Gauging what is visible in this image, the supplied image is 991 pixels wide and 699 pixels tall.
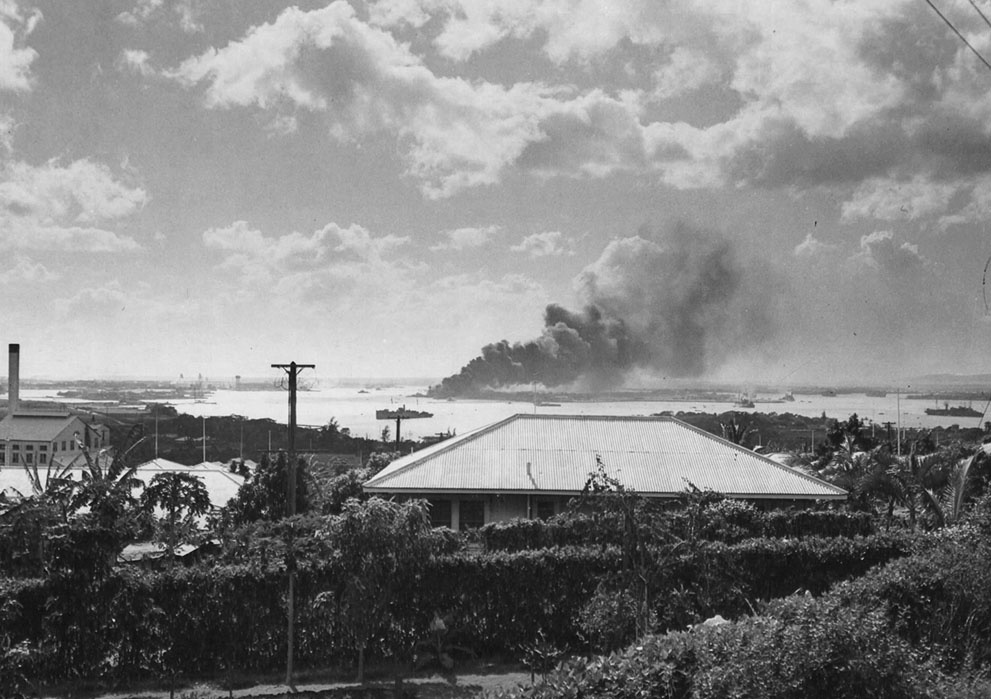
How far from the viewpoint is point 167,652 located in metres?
15.6

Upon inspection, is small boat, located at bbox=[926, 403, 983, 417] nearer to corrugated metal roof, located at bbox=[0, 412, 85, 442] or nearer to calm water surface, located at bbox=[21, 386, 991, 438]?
calm water surface, located at bbox=[21, 386, 991, 438]

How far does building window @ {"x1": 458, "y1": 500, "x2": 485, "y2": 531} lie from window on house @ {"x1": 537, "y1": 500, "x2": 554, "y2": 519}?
1.76 meters

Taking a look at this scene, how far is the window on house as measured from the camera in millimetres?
27416

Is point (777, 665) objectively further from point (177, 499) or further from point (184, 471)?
point (184, 471)

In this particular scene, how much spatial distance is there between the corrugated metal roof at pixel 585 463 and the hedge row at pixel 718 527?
1.97m

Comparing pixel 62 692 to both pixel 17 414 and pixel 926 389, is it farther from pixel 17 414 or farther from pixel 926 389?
pixel 926 389

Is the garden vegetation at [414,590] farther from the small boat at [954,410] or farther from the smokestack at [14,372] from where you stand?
the small boat at [954,410]

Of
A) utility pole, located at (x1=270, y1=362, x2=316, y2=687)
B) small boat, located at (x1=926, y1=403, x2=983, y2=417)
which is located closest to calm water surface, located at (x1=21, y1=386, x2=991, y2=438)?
small boat, located at (x1=926, y1=403, x2=983, y2=417)

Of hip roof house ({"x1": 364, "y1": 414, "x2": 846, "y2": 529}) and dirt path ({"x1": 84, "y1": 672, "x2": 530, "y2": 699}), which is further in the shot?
hip roof house ({"x1": 364, "y1": 414, "x2": 846, "y2": 529})

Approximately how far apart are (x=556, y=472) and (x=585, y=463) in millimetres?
1356

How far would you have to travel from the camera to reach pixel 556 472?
91.2ft

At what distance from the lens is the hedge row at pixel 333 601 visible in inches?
574

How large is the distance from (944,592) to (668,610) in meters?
4.35

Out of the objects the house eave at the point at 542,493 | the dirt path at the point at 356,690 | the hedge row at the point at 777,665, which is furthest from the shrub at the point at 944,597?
the house eave at the point at 542,493
